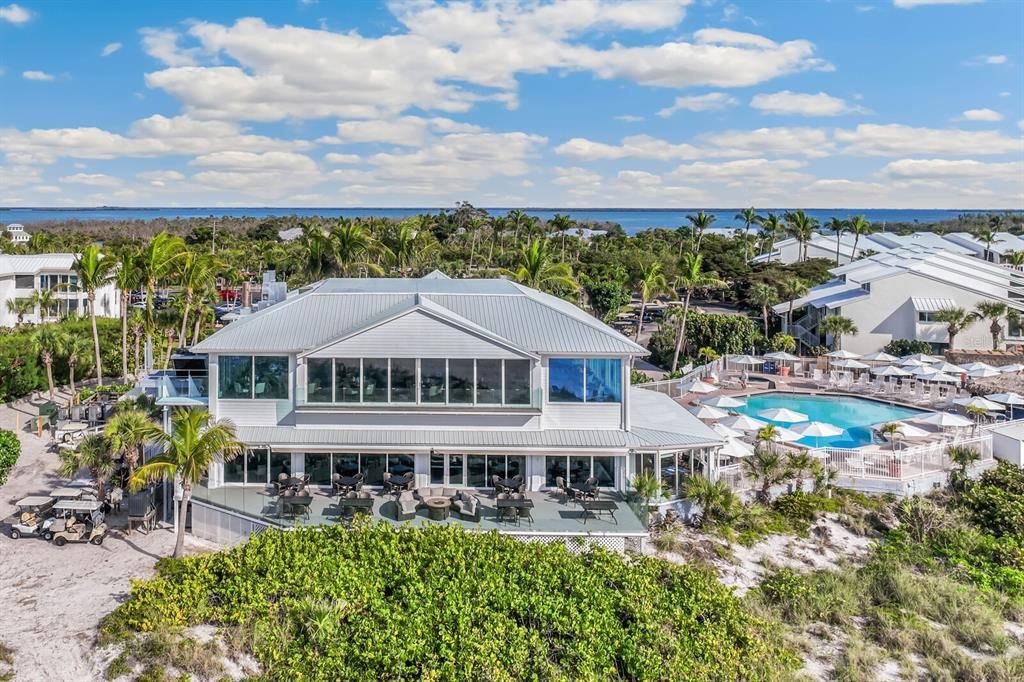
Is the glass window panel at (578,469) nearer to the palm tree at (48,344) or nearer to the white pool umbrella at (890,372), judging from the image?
the white pool umbrella at (890,372)

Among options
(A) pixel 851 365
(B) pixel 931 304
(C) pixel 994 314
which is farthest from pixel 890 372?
(C) pixel 994 314

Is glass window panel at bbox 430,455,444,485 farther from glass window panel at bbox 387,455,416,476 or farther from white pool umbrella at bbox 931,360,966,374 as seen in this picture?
white pool umbrella at bbox 931,360,966,374

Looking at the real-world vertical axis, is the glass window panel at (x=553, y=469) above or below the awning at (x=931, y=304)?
below

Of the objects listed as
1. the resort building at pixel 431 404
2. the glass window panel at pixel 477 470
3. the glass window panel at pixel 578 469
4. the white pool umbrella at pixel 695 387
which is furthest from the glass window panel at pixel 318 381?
the white pool umbrella at pixel 695 387

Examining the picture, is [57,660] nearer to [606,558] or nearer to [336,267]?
[606,558]

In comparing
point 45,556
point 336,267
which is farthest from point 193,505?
point 336,267

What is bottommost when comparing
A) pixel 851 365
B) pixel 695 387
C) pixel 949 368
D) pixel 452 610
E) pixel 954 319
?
pixel 452 610

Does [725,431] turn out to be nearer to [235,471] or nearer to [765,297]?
[235,471]
